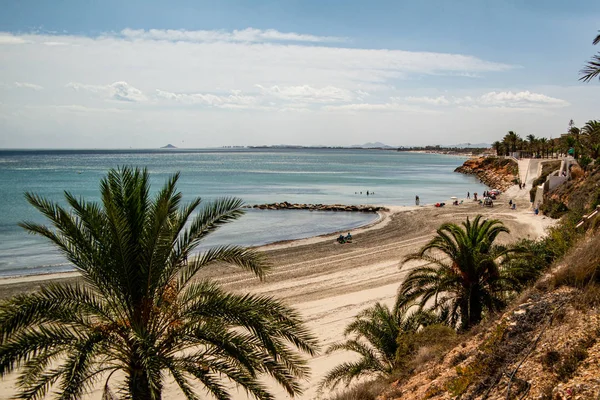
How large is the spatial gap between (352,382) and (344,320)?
16.5 feet

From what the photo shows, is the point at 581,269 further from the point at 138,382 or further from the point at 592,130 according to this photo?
the point at 592,130

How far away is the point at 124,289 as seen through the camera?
734 cm

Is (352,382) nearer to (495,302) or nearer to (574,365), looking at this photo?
(495,302)

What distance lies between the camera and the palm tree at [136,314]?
6.70 m

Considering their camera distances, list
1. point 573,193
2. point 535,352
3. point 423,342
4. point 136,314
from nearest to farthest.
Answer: point 535,352
point 136,314
point 423,342
point 573,193

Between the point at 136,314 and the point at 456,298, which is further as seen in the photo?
the point at 456,298

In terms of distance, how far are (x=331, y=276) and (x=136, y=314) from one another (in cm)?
1658

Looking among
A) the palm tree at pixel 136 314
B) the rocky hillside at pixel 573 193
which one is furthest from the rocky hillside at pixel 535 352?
the rocky hillside at pixel 573 193

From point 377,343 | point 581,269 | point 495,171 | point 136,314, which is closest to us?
point 136,314

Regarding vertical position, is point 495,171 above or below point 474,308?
above

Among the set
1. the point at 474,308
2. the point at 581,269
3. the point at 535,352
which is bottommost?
the point at 474,308

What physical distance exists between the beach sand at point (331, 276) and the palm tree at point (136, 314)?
4.77 m

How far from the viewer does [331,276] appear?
2341 cm

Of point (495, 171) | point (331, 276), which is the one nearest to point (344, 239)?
point (331, 276)
